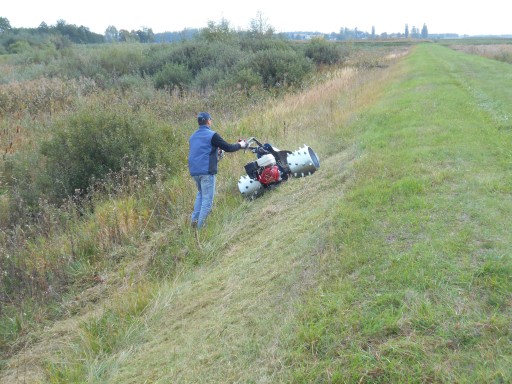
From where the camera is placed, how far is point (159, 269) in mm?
5609

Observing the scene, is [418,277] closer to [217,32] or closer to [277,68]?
[277,68]

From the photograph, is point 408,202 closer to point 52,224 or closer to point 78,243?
point 78,243

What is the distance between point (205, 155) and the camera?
6.44m

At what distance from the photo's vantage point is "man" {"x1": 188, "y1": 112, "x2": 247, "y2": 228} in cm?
640

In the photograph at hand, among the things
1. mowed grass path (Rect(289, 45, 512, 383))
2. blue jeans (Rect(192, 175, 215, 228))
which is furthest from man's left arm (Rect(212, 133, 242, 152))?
mowed grass path (Rect(289, 45, 512, 383))

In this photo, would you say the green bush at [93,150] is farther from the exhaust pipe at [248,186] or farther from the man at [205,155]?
the exhaust pipe at [248,186]

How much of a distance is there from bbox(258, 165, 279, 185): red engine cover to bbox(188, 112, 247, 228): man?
67 cm

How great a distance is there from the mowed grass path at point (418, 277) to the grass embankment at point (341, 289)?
0.04ft

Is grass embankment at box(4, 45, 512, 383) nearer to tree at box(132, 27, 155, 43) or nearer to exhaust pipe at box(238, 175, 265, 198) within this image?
exhaust pipe at box(238, 175, 265, 198)

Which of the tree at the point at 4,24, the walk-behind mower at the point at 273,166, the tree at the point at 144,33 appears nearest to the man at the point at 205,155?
the walk-behind mower at the point at 273,166

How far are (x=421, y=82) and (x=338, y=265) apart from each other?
13419mm

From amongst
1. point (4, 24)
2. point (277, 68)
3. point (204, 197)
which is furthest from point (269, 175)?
point (4, 24)

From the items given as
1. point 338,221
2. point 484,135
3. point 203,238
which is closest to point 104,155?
point 203,238

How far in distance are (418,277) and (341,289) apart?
0.65 metres
